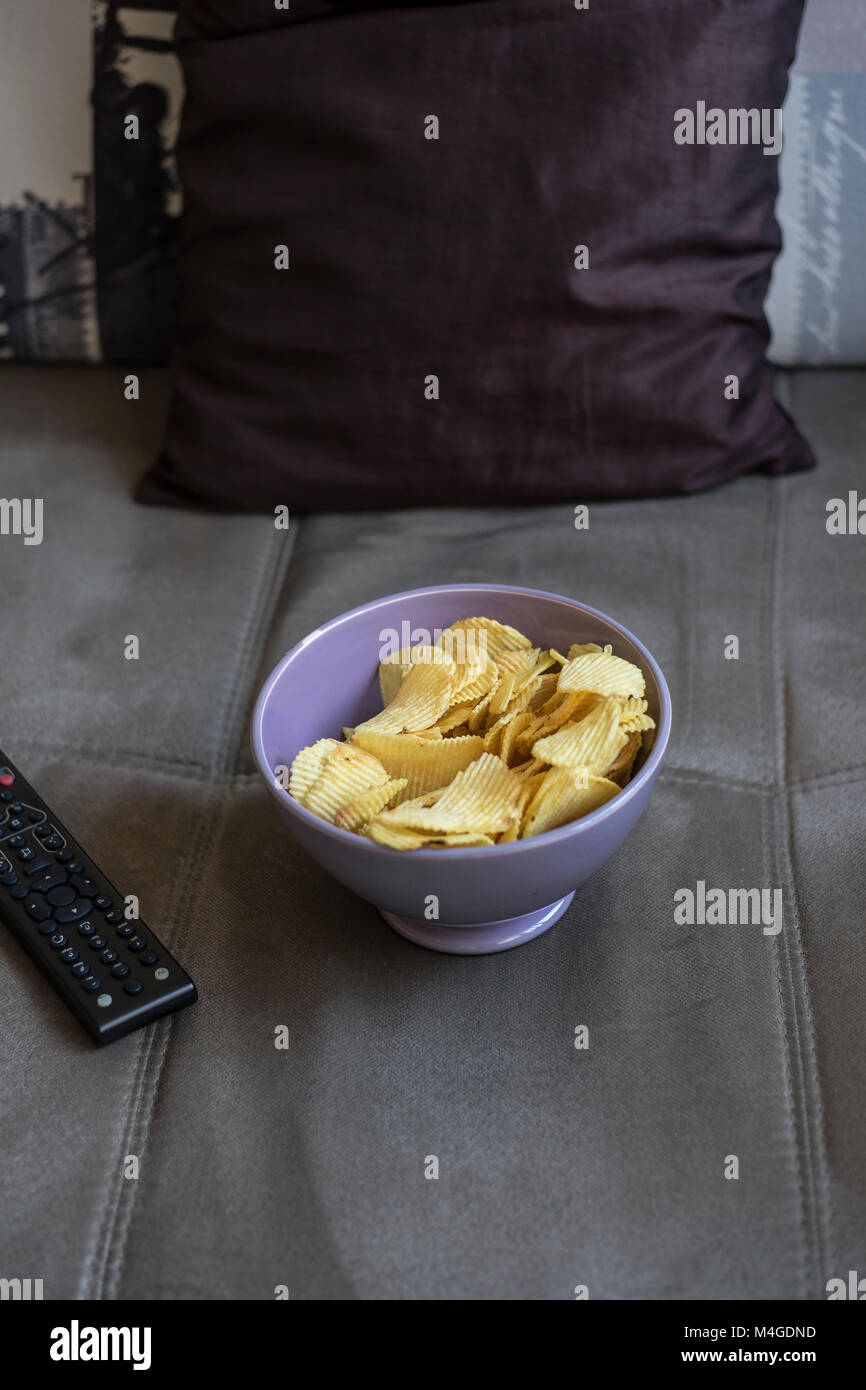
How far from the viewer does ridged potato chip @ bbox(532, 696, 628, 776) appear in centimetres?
61

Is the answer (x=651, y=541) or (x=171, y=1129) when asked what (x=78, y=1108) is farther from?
(x=651, y=541)

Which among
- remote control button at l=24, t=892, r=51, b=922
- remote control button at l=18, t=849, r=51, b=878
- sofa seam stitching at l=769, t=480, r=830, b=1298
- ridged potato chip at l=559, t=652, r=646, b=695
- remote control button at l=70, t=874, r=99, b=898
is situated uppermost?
ridged potato chip at l=559, t=652, r=646, b=695

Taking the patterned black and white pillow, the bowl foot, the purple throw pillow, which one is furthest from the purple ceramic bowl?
the patterned black and white pillow

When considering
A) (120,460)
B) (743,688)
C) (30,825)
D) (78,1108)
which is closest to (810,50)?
(743,688)

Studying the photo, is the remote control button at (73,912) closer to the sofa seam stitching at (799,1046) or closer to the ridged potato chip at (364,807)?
the ridged potato chip at (364,807)

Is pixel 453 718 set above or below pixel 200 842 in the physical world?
above

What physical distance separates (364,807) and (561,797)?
99 millimetres

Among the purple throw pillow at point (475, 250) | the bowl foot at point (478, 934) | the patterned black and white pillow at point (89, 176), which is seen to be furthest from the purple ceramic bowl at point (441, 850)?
the patterned black and white pillow at point (89, 176)

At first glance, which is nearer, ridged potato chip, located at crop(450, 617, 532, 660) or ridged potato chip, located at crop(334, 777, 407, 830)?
ridged potato chip, located at crop(334, 777, 407, 830)

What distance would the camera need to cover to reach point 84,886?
702 mm

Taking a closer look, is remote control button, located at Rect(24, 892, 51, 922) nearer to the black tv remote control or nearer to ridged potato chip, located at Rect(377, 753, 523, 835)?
the black tv remote control

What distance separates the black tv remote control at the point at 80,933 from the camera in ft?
2.12

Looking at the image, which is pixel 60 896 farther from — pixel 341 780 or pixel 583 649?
pixel 583 649

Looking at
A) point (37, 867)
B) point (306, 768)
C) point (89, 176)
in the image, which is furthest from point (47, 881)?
point (89, 176)
